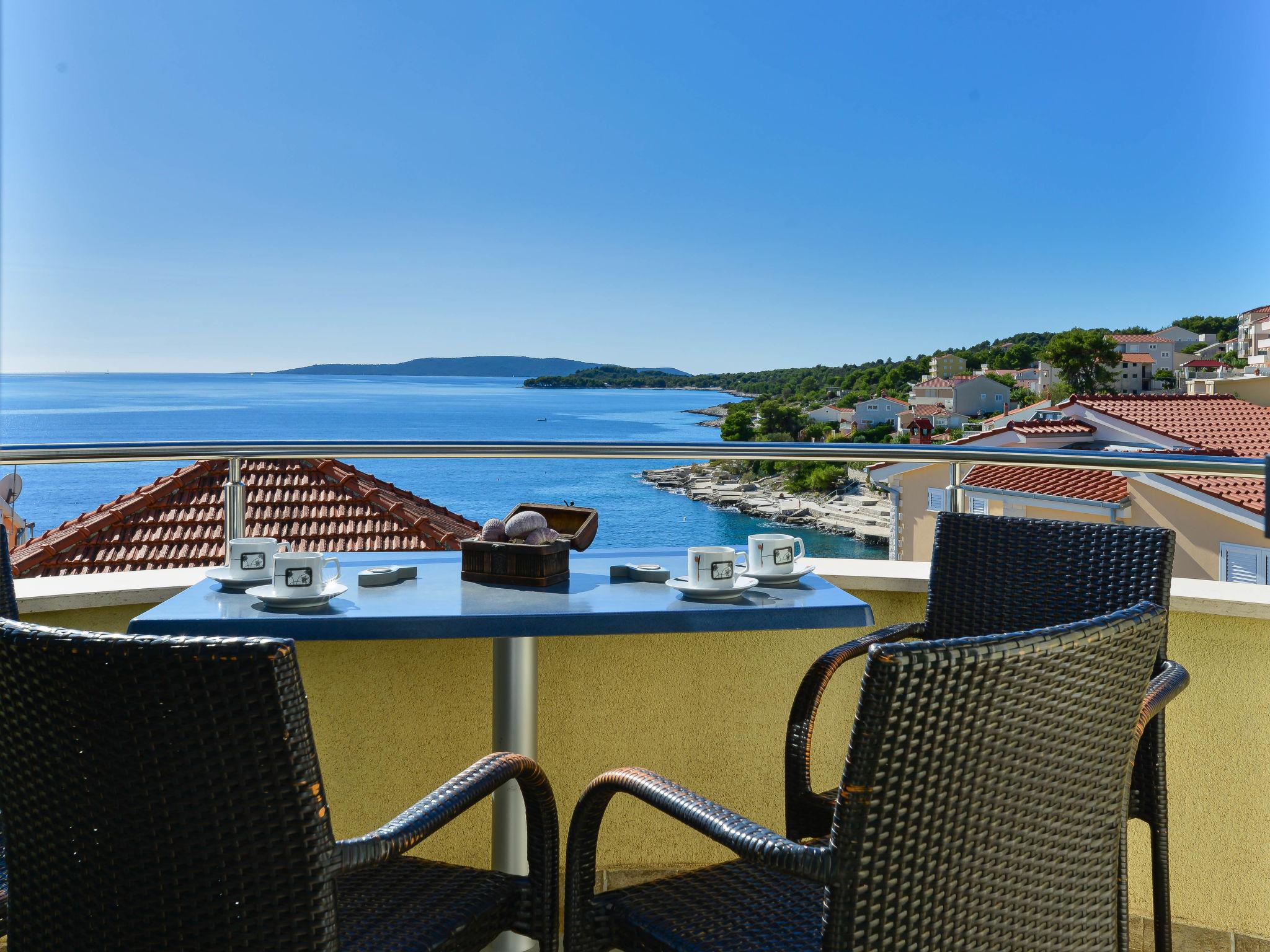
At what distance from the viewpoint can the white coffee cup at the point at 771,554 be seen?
71.6 inches

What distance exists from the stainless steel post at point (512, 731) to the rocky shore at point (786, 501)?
21.7ft

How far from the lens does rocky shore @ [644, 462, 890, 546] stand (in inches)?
380

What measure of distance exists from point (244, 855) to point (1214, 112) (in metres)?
48.3

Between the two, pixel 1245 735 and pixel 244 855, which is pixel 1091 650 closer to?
pixel 244 855

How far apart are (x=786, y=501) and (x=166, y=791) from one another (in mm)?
10354

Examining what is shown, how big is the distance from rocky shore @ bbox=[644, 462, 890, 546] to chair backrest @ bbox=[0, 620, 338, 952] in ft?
24.6

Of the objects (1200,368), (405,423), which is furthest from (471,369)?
(1200,368)

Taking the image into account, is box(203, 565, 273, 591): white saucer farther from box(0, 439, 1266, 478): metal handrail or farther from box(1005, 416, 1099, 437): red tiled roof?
box(1005, 416, 1099, 437): red tiled roof

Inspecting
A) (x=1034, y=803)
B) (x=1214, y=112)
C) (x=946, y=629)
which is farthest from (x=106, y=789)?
(x=1214, y=112)

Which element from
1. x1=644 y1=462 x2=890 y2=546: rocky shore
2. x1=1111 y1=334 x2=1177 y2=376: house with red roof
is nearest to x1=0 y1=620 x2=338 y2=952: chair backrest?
x1=644 y1=462 x2=890 y2=546: rocky shore

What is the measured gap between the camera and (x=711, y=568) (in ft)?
5.55

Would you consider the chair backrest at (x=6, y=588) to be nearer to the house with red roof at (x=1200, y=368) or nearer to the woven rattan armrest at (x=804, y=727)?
the woven rattan armrest at (x=804, y=727)

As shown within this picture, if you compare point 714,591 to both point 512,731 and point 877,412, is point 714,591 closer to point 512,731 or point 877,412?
point 512,731

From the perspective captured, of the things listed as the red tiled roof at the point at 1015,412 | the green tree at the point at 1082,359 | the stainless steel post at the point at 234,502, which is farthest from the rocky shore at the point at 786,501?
the green tree at the point at 1082,359
